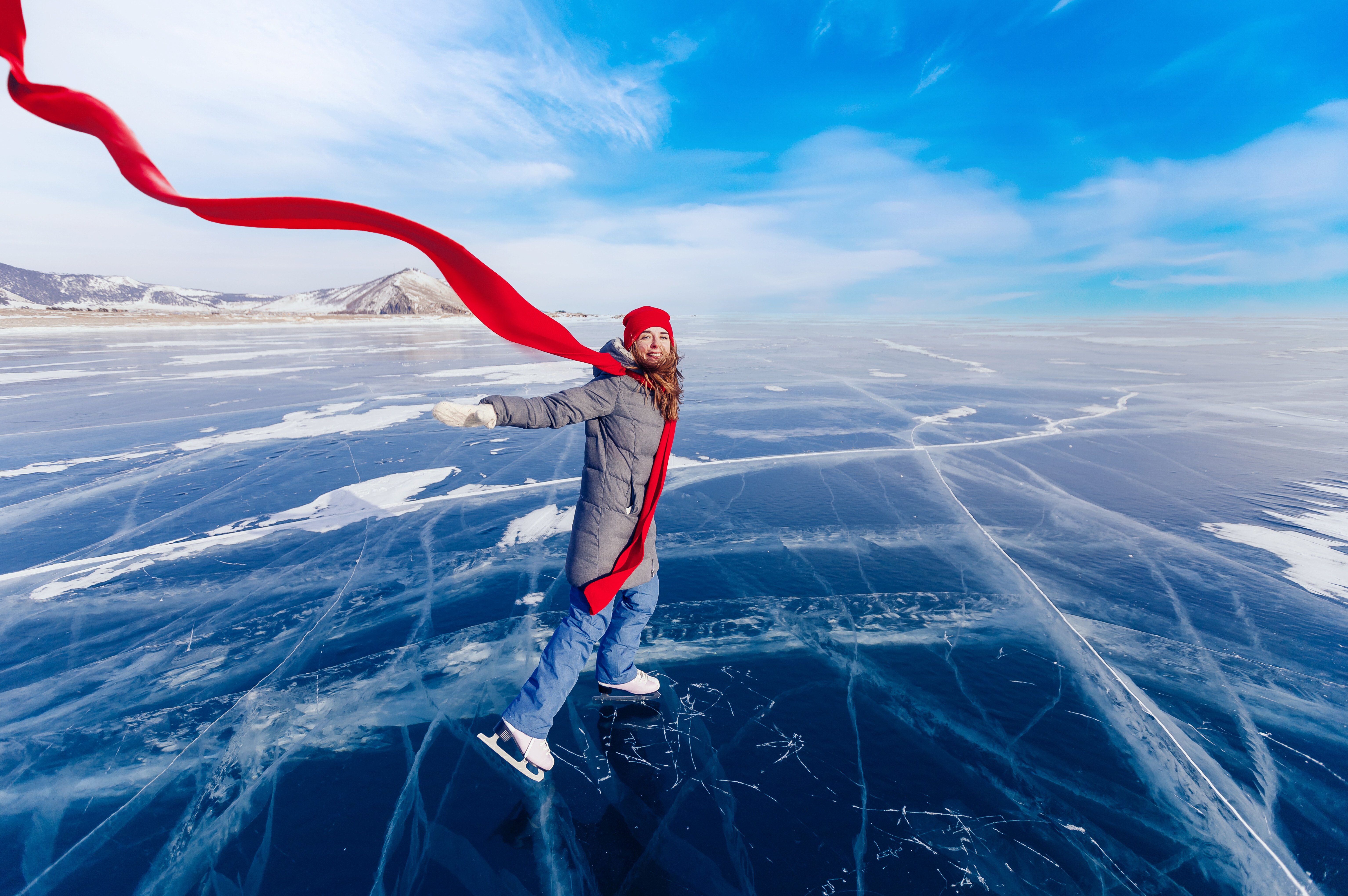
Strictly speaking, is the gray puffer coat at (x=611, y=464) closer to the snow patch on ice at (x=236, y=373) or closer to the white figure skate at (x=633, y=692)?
the white figure skate at (x=633, y=692)

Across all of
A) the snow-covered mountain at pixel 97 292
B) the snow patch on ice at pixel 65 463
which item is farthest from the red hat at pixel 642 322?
the snow-covered mountain at pixel 97 292

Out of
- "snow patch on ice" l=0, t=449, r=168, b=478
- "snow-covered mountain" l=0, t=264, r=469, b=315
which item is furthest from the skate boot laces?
"snow-covered mountain" l=0, t=264, r=469, b=315

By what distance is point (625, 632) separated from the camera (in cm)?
231

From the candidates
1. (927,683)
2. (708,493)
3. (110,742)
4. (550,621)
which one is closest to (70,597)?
(110,742)

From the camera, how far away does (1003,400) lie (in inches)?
392

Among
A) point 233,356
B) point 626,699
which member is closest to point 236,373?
point 233,356

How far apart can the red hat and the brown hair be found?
2.5 inches

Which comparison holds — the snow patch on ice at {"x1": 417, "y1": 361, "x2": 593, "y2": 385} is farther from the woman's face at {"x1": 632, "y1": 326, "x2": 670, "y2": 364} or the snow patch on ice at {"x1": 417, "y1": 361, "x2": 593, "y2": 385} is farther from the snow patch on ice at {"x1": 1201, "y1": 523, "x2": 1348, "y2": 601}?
the snow patch on ice at {"x1": 1201, "y1": 523, "x2": 1348, "y2": 601}

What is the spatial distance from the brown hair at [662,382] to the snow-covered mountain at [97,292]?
5374 inches

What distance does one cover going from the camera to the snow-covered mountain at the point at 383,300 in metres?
84.6

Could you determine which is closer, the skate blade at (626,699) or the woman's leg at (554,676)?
the woman's leg at (554,676)

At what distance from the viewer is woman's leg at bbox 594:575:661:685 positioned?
2281 mm

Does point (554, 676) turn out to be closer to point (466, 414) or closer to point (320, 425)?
point (466, 414)

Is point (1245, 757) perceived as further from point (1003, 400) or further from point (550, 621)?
point (1003, 400)
